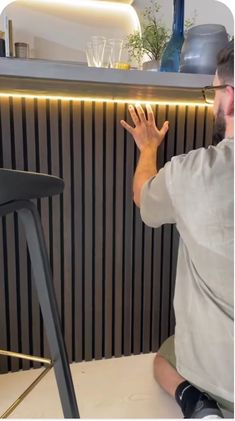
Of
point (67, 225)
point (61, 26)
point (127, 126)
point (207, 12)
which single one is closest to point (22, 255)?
point (67, 225)

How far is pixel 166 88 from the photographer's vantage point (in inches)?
45.5

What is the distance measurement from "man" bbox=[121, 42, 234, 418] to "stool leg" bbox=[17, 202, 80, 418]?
0.32 meters

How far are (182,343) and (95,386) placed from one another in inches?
15.5

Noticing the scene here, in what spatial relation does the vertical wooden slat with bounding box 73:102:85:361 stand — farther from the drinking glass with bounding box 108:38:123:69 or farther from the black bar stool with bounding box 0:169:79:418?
the black bar stool with bounding box 0:169:79:418

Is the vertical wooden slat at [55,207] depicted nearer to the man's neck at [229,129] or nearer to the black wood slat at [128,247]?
the black wood slat at [128,247]

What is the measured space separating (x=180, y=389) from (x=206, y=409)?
137 millimetres

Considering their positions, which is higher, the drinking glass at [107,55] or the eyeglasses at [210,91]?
the drinking glass at [107,55]

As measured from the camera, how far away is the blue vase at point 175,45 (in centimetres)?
129

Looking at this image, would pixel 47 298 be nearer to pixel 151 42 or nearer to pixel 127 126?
pixel 127 126

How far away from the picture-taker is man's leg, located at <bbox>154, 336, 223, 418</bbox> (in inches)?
41.4

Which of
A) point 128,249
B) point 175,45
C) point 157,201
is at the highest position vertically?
point 175,45

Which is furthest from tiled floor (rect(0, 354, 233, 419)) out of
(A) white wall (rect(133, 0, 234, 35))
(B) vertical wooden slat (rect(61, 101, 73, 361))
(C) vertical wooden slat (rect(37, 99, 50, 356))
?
(A) white wall (rect(133, 0, 234, 35))

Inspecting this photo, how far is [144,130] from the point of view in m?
1.31

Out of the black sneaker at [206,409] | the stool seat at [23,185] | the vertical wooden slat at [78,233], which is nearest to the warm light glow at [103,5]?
the vertical wooden slat at [78,233]
